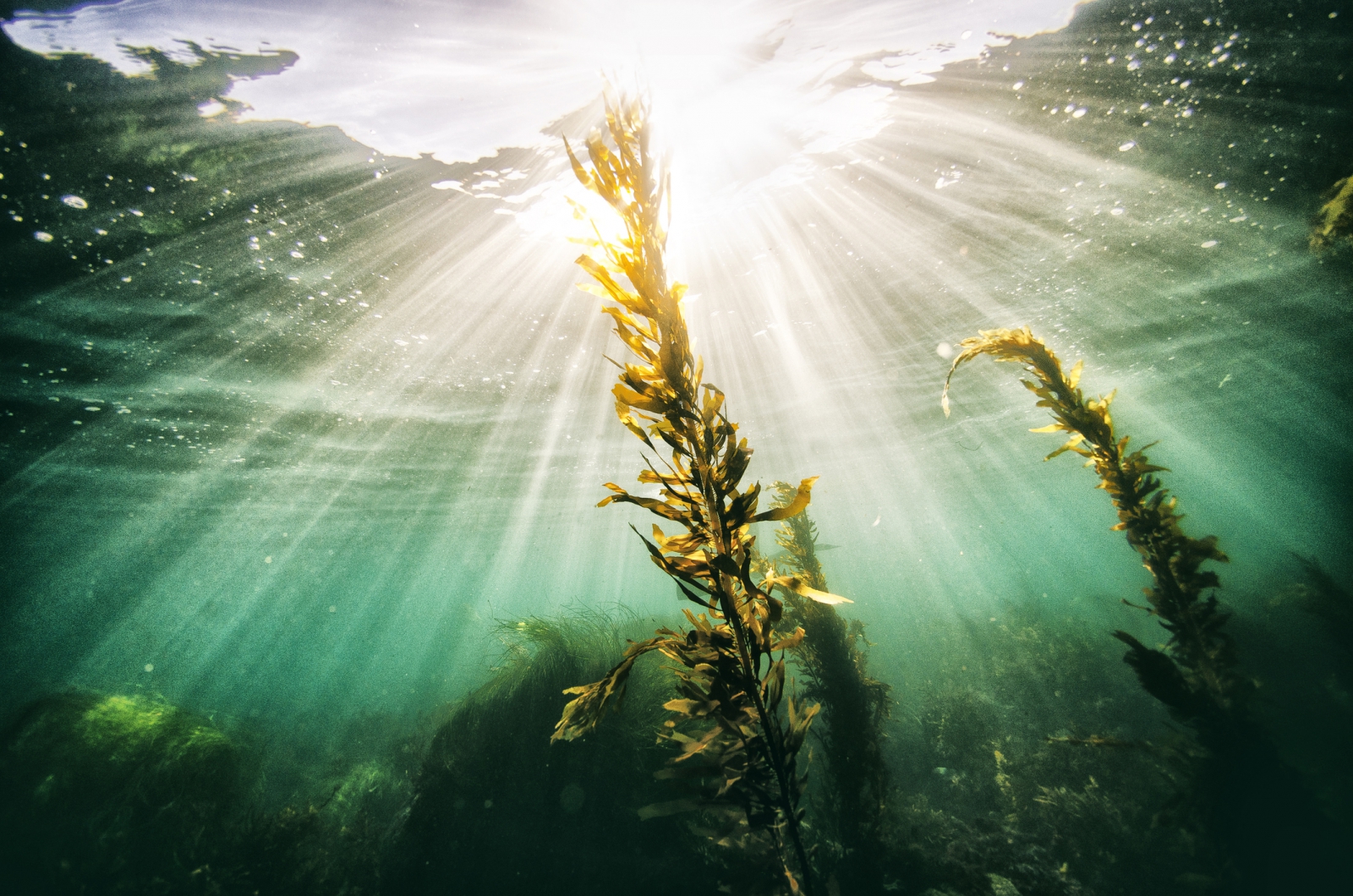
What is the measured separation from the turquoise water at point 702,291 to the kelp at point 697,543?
12.5 feet

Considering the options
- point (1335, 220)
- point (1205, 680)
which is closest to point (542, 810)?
point (1205, 680)

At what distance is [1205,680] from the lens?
339 cm

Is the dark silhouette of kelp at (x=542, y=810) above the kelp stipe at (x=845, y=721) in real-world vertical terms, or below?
below

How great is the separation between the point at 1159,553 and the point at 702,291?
8049 mm

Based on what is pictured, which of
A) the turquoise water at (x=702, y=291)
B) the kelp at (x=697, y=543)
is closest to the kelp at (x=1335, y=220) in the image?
the turquoise water at (x=702, y=291)

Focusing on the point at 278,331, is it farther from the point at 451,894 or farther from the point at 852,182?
the point at 852,182

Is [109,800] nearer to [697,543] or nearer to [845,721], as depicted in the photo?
[845,721]

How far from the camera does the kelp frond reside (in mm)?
3316

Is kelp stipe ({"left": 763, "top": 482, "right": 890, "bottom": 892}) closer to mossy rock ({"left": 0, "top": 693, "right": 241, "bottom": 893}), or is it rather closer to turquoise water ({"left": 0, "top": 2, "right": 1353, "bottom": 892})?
turquoise water ({"left": 0, "top": 2, "right": 1353, "bottom": 892})

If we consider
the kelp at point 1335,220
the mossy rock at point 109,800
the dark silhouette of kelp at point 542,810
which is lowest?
the mossy rock at point 109,800

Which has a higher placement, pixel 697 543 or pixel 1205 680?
pixel 697 543

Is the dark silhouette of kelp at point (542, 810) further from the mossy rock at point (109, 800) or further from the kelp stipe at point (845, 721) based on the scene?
the mossy rock at point (109, 800)

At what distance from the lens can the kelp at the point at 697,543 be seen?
2.47m

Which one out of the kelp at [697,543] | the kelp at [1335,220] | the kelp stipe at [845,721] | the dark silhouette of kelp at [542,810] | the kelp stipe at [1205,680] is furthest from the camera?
the dark silhouette of kelp at [542,810]
